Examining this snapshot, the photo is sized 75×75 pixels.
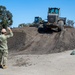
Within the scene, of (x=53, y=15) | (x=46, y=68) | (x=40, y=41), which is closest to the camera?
(x=46, y=68)

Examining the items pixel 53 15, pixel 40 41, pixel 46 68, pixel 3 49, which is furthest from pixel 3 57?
pixel 53 15

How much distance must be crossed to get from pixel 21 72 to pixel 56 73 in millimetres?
1514

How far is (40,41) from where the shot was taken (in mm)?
30922

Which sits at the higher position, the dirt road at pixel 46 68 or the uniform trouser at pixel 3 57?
the uniform trouser at pixel 3 57

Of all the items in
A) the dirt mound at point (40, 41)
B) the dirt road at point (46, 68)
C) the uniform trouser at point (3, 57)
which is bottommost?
the dirt mound at point (40, 41)

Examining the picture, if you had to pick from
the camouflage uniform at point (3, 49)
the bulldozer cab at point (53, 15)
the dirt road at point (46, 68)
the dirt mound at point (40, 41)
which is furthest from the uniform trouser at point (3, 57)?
the bulldozer cab at point (53, 15)

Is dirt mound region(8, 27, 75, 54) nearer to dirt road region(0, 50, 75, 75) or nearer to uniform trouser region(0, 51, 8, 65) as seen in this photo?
dirt road region(0, 50, 75, 75)

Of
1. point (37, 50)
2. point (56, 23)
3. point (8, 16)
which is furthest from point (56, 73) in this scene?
point (8, 16)

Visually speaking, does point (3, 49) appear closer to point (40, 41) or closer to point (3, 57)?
point (3, 57)

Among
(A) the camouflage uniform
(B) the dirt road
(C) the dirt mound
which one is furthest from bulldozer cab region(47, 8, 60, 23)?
(A) the camouflage uniform

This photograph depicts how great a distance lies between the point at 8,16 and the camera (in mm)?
73625

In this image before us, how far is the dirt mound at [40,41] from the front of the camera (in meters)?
27.3

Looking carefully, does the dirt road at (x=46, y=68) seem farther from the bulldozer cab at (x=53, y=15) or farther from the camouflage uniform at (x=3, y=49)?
the bulldozer cab at (x=53, y=15)

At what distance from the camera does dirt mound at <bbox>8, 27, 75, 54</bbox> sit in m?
27.3
